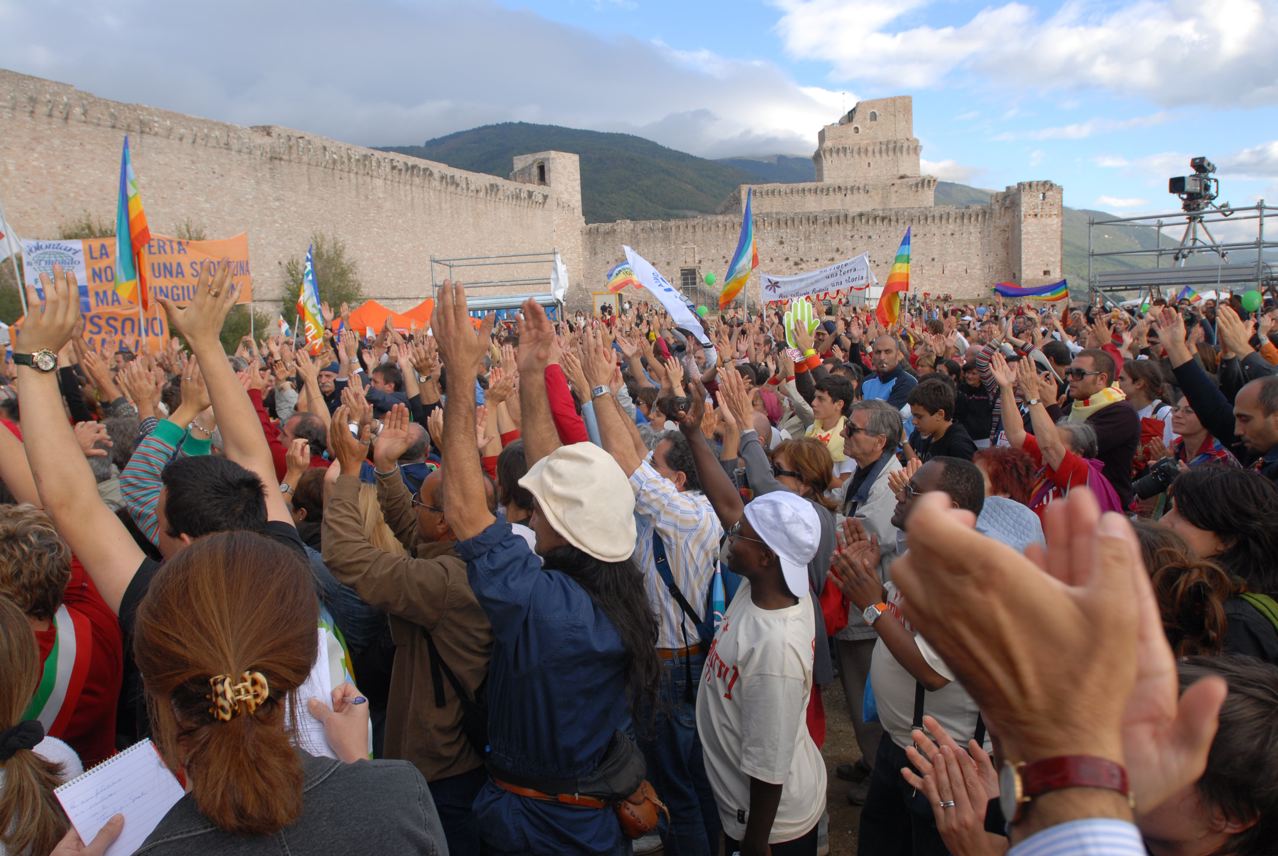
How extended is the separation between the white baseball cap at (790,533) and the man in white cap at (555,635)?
16.8 inches

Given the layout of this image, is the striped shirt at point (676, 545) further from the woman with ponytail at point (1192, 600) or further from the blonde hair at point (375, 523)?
the woman with ponytail at point (1192, 600)

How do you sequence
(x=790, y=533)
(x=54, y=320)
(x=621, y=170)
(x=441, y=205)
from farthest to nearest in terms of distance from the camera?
(x=621, y=170), (x=441, y=205), (x=790, y=533), (x=54, y=320)

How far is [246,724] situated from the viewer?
1.23 meters

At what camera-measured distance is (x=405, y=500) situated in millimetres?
3258

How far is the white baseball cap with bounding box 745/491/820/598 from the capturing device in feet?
7.87

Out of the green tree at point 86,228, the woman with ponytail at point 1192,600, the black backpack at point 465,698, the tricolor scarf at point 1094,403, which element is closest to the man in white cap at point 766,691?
the black backpack at point 465,698

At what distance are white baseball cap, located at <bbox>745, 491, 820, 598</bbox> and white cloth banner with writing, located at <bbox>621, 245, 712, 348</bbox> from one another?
3520mm

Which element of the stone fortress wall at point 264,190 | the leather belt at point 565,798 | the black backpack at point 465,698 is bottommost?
the leather belt at point 565,798

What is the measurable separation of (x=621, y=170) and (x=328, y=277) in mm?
107435

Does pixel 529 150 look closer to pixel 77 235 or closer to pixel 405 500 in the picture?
pixel 77 235

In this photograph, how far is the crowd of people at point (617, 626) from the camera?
2.59 feet

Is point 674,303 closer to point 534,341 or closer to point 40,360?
point 534,341

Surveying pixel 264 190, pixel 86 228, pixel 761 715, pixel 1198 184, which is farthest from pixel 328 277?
pixel 761 715

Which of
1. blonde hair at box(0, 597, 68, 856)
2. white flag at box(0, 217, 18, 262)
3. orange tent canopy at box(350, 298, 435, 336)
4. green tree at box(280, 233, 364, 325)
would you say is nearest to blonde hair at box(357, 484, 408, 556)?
blonde hair at box(0, 597, 68, 856)
